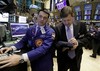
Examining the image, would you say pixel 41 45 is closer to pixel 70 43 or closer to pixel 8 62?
pixel 8 62

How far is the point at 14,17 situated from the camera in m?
3.13

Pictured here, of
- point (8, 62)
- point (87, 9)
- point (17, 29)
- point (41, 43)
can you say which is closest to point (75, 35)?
point (41, 43)

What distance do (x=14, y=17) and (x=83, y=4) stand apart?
655 centimetres

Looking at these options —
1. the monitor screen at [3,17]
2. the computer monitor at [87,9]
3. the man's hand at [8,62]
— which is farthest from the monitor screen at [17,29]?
the computer monitor at [87,9]

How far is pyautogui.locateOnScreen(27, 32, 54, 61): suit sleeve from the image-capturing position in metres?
1.14

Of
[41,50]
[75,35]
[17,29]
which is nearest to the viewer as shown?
[41,50]

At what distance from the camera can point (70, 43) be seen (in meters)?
1.64

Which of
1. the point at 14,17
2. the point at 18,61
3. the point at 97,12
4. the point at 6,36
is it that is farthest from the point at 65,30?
the point at 97,12

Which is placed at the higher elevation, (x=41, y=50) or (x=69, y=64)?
(x=41, y=50)

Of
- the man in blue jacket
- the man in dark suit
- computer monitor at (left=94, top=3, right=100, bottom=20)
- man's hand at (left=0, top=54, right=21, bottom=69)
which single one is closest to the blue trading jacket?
the man in blue jacket

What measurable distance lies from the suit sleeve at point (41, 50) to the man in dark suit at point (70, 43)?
0.41 metres

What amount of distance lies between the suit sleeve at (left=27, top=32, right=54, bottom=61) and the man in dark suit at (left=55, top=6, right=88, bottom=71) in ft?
1.34

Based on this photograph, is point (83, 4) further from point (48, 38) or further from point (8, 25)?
point (48, 38)

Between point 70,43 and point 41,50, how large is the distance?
543 mm
